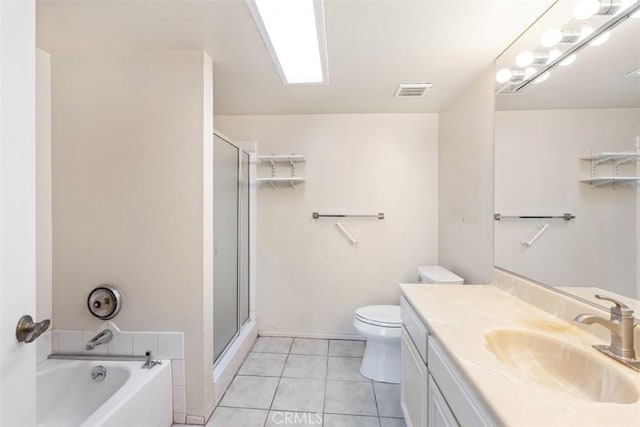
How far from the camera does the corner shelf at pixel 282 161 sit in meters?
2.73

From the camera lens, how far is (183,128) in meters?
1.71

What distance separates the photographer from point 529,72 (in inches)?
60.1

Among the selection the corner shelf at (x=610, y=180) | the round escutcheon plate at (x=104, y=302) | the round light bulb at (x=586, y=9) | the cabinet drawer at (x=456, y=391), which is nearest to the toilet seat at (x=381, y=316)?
the cabinet drawer at (x=456, y=391)

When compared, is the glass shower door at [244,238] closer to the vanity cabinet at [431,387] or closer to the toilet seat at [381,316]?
the toilet seat at [381,316]

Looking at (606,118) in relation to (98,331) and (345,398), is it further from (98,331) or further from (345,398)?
(98,331)

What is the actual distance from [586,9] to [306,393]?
2.48m

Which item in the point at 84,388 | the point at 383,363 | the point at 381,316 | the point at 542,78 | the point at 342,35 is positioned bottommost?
the point at 383,363

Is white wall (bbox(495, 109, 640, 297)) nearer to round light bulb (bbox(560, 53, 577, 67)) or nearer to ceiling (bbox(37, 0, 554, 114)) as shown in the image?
round light bulb (bbox(560, 53, 577, 67))

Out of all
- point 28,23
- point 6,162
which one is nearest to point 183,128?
point 28,23

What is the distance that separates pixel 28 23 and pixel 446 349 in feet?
5.31

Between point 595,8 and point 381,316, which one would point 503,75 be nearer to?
point 595,8

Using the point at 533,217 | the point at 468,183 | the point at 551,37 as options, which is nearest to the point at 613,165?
the point at 533,217

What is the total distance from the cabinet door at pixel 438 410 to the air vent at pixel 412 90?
6.08ft

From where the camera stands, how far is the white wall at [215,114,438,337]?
109 inches
